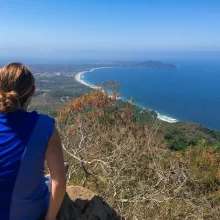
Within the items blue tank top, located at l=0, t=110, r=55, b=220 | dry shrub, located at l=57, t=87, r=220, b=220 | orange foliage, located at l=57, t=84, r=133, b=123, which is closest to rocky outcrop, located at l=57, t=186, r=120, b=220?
dry shrub, located at l=57, t=87, r=220, b=220

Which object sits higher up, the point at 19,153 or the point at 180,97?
the point at 19,153

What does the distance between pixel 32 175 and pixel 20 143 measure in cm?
19

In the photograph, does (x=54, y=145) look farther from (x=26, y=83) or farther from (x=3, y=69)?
(x=3, y=69)

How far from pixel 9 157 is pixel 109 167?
3265 millimetres

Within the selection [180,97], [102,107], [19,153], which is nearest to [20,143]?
[19,153]

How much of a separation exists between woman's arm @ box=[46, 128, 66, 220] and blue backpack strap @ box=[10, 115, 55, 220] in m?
0.03

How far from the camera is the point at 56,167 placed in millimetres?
1651

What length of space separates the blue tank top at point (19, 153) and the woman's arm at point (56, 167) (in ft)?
0.10

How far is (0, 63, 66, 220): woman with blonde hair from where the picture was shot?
1.57 metres

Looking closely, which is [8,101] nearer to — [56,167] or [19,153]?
[19,153]

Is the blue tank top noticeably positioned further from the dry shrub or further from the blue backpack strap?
the dry shrub

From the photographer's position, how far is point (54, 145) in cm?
162

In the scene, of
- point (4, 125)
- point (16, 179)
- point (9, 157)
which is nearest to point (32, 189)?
point (16, 179)

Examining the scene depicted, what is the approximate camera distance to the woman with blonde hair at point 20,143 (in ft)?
5.15
